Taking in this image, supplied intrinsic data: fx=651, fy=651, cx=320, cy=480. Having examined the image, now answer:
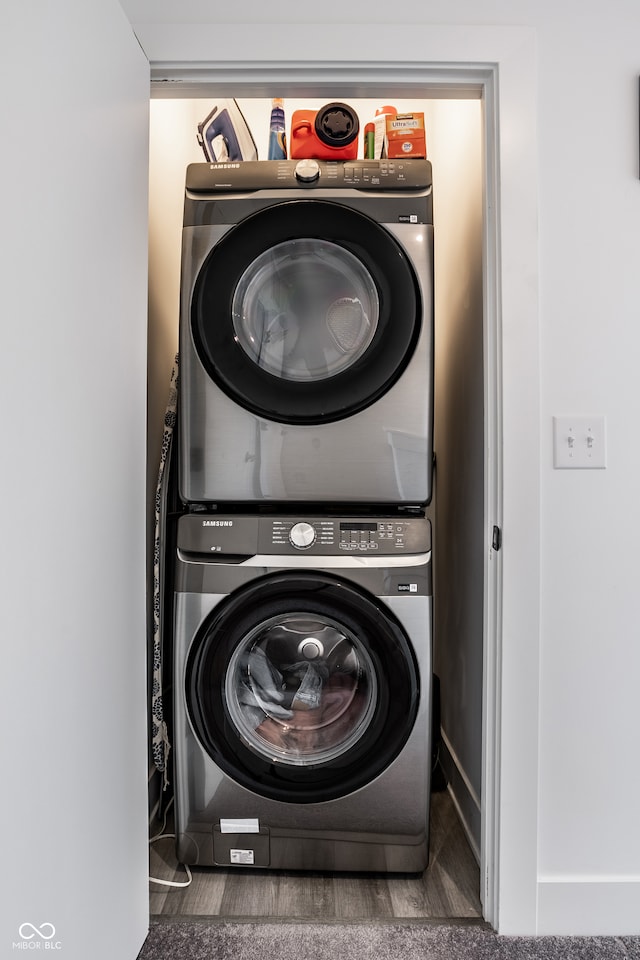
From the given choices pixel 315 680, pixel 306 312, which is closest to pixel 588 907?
pixel 315 680

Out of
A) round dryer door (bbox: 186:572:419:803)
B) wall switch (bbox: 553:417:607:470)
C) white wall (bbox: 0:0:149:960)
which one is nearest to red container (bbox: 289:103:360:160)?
white wall (bbox: 0:0:149:960)

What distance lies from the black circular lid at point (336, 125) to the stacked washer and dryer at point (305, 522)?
83mm

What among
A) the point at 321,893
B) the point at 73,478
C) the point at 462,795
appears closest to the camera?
the point at 73,478

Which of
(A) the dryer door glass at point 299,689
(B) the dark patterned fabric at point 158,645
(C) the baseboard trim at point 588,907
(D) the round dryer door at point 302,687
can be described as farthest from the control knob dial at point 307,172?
(C) the baseboard trim at point 588,907

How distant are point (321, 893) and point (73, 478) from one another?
1265 millimetres

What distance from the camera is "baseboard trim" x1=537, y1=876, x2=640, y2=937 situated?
4.91 ft

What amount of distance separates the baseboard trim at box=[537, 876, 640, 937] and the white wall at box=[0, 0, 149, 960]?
3.02ft

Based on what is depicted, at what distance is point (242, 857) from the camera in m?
1.69

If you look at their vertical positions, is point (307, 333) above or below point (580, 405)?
above

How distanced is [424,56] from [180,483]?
1.17 metres

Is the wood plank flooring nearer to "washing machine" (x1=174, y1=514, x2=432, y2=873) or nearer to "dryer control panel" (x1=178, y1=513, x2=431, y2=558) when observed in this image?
"washing machine" (x1=174, y1=514, x2=432, y2=873)

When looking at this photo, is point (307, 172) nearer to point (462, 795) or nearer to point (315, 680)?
point (315, 680)

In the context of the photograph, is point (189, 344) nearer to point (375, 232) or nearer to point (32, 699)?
point (375, 232)

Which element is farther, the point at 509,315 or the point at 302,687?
the point at 302,687
